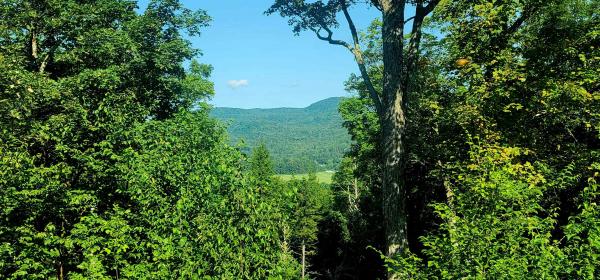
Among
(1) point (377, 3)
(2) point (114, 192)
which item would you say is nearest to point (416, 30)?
(1) point (377, 3)

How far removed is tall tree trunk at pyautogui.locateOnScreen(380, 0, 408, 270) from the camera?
9336mm

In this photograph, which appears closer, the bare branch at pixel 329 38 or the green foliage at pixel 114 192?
the green foliage at pixel 114 192

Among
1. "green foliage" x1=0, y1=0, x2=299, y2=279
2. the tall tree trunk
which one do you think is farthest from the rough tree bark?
"green foliage" x1=0, y1=0, x2=299, y2=279

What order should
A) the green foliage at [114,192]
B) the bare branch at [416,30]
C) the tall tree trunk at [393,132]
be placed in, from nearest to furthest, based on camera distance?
1. the green foliage at [114,192]
2. the tall tree trunk at [393,132]
3. the bare branch at [416,30]

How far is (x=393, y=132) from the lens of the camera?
954 cm

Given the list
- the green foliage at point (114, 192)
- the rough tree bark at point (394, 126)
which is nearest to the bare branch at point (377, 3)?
the rough tree bark at point (394, 126)

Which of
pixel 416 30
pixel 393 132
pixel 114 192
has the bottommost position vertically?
pixel 114 192

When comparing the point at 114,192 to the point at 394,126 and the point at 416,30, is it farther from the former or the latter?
the point at 416,30

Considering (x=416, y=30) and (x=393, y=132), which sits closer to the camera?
(x=393, y=132)

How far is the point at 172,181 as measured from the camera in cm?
744

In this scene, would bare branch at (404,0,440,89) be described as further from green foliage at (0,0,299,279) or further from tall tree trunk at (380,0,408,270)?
green foliage at (0,0,299,279)

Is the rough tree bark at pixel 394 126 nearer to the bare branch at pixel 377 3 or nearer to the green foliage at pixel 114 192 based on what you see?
the bare branch at pixel 377 3

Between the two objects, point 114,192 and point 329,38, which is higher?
point 329,38

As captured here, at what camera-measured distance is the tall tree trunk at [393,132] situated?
9336mm
